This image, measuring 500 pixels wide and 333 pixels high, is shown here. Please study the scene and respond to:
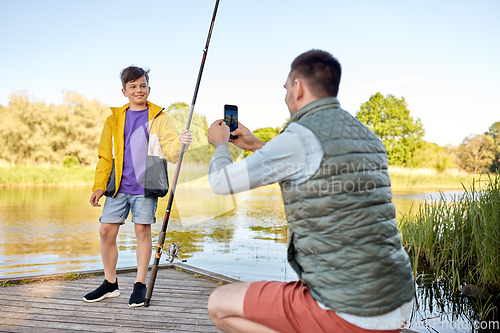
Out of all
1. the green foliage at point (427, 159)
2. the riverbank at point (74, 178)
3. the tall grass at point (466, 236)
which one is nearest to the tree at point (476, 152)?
the green foliage at point (427, 159)

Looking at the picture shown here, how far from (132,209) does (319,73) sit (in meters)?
1.86

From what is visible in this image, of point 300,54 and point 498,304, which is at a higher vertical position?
point 300,54

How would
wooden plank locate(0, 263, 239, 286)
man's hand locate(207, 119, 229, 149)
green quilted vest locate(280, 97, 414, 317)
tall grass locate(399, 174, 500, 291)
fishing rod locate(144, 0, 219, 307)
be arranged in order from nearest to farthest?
green quilted vest locate(280, 97, 414, 317) → man's hand locate(207, 119, 229, 149) → fishing rod locate(144, 0, 219, 307) → wooden plank locate(0, 263, 239, 286) → tall grass locate(399, 174, 500, 291)

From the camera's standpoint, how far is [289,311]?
1389 millimetres

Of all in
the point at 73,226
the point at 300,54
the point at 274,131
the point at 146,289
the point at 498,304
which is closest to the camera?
the point at 300,54

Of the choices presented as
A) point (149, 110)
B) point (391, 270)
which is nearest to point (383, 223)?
point (391, 270)

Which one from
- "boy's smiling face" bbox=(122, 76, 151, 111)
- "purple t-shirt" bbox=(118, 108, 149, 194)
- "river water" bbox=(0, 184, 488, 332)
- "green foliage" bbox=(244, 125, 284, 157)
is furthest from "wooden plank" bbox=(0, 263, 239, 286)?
"green foliage" bbox=(244, 125, 284, 157)

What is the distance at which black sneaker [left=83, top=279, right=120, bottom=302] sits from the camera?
285 centimetres

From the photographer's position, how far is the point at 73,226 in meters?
9.27

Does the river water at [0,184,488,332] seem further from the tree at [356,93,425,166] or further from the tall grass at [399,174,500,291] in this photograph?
the tree at [356,93,425,166]

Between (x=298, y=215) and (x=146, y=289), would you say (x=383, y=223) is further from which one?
(x=146, y=289)

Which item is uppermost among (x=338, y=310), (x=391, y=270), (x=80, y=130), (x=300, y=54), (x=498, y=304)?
(x=80, y=130)

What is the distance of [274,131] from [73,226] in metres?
36.0

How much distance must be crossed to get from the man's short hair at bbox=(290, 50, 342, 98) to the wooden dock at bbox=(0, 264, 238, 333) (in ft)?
5.21
